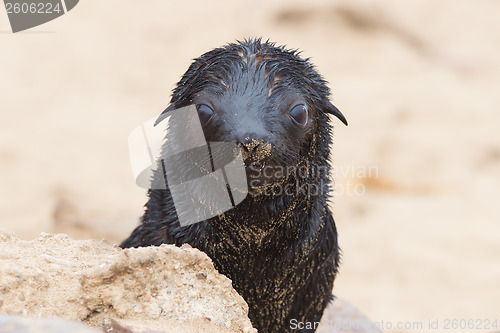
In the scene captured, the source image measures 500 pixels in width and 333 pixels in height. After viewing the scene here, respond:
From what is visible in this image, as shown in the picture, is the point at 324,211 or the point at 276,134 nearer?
the point at 276,134

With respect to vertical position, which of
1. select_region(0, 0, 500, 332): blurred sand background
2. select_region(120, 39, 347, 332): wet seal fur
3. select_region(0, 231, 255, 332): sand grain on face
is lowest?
select_region(0, 231, 255, 332): sand grain on face

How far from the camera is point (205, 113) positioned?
4.39 metres

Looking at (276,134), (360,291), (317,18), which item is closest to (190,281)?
(276,134)

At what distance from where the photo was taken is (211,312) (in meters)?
3.39

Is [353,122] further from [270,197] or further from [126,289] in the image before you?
[126,289]

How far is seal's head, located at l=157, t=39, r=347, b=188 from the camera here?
415 centimetres

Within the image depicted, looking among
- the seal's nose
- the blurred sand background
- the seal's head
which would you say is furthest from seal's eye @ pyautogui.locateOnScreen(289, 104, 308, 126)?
the blurred sand background

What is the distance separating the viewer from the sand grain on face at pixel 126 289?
3062mm

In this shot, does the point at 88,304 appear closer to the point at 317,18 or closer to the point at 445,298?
the point at 445,298

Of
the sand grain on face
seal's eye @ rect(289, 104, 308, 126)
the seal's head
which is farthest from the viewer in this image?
seal's eye @ rect(289, 104, 308, 126)

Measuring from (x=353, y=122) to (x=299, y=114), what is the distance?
9.20 meters

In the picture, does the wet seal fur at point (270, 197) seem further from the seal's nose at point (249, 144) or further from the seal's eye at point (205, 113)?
the seal's nose at point (249, 144)

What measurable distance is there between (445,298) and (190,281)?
256 inches

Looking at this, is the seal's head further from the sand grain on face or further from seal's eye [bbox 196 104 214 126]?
the sand grain on face
